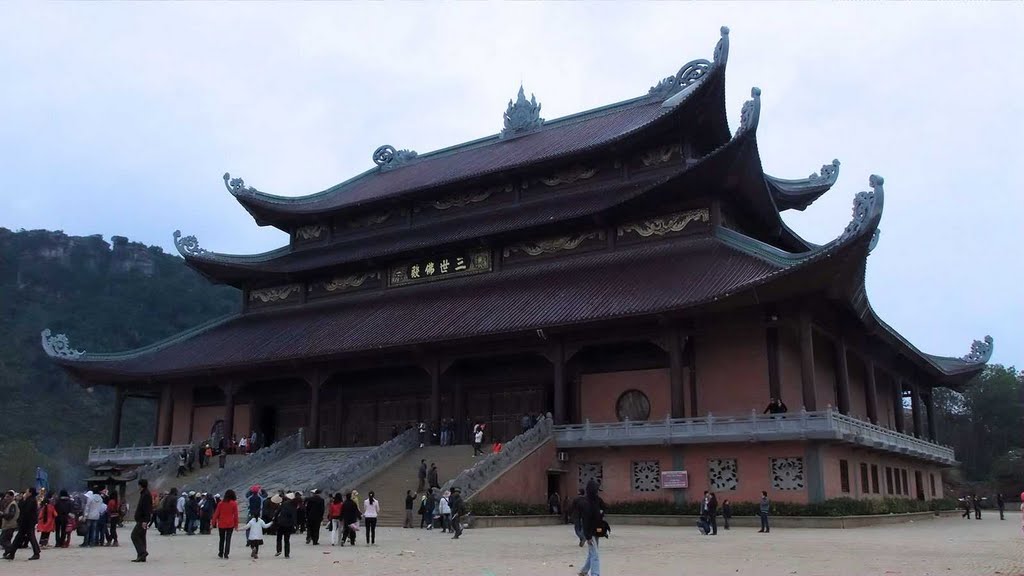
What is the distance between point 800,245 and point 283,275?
23.2m

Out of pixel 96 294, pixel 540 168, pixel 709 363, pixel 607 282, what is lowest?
pixel 709 363

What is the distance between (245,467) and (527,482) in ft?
34.7

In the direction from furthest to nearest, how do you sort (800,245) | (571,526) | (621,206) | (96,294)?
(96,294) < (800,245) < (621,206) < (571,526)

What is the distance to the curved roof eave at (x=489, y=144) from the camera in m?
30.7

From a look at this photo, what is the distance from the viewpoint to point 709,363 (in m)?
28.0

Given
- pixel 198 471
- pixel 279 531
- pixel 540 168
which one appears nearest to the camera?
pixel 279 531

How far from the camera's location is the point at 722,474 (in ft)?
82.3

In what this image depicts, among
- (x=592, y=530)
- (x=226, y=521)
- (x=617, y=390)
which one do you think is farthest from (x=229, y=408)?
(x=592, y=530)

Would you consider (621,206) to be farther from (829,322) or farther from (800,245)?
(800,245)

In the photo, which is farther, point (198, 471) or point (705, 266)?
point (198, 471)

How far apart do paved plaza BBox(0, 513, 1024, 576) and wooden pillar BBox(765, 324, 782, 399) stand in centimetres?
624

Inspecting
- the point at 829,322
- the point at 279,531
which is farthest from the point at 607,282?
the point at 279,531

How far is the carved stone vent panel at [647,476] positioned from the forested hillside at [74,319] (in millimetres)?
56154

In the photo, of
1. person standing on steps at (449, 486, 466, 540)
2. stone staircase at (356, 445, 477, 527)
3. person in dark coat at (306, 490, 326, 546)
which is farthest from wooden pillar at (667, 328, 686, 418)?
person in dark coat at (306, 490, 326, 546)
